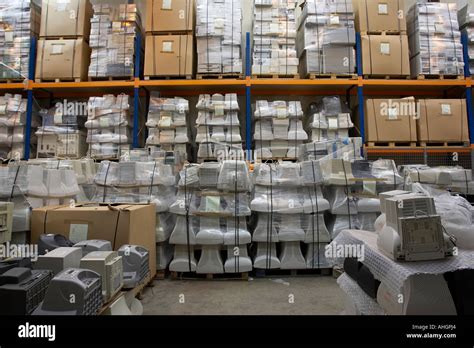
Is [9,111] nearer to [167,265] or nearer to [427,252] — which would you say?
[167,265]

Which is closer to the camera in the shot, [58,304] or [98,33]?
[58,304]

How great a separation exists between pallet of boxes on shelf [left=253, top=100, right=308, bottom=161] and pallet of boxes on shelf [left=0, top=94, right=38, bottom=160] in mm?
4371

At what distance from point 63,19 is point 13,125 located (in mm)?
2247

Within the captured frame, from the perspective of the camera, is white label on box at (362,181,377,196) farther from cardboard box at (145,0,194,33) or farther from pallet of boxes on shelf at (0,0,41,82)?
pallet of boxes on shelf at (0,0,41,82)

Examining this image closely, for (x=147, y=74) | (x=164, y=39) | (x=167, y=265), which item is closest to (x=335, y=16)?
(x=164, y=39)

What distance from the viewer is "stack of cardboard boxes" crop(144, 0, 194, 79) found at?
19.3 feet

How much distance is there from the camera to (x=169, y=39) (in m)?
5.92

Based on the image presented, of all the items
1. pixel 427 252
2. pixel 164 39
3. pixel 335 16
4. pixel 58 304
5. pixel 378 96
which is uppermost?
pixel 335 16

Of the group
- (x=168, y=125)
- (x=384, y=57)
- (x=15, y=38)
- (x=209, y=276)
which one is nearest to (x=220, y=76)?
(x=168, y=125)

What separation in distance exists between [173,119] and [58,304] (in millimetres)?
4355

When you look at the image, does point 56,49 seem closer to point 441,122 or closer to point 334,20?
point 334,20

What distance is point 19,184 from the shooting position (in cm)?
310

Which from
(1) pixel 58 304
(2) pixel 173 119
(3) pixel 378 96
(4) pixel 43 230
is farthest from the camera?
(3) pixel 378 96
